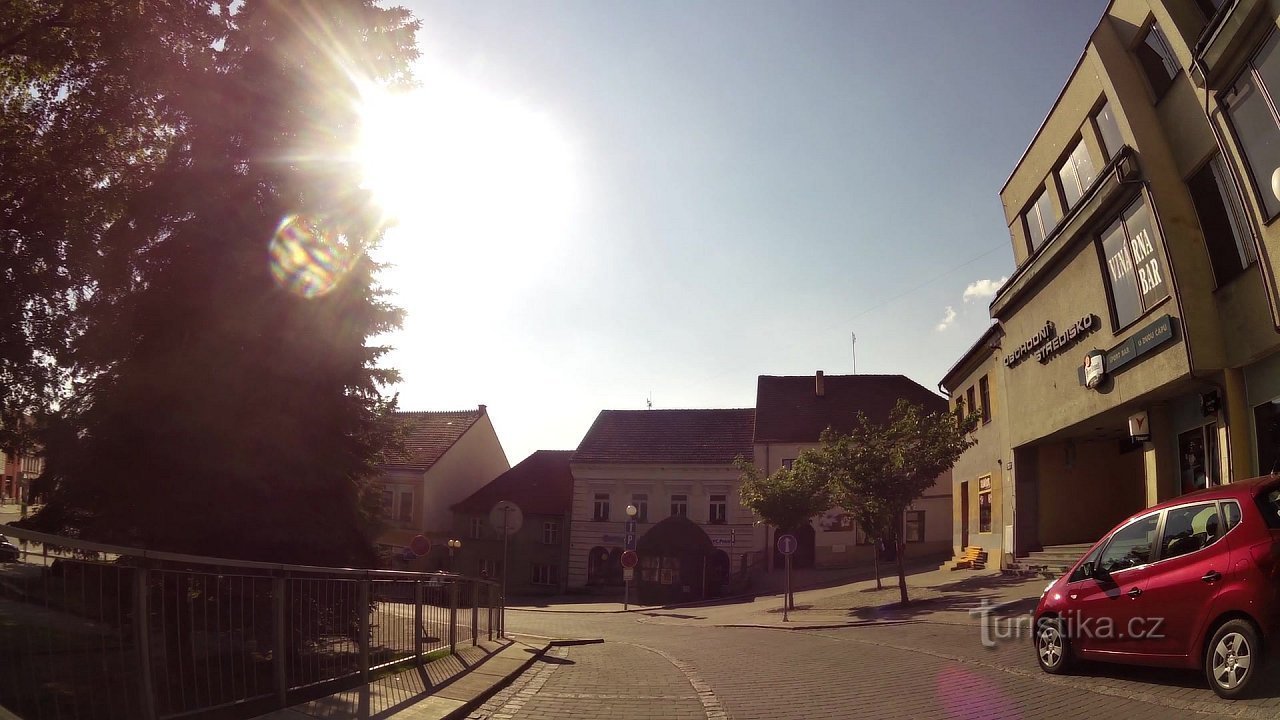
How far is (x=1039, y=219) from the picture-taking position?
19969mm

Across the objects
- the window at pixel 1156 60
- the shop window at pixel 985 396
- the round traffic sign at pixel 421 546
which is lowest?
the round traffic sign at pixel 421 546

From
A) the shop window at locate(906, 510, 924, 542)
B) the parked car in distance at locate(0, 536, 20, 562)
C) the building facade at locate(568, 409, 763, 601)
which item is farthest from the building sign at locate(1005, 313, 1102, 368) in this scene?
the building facade at locate(568, 409, 763, 601)

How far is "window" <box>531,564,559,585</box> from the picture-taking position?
144 feet

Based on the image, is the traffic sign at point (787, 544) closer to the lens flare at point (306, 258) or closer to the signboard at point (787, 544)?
the signboard at point (787, 544)

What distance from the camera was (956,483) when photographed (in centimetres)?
3081

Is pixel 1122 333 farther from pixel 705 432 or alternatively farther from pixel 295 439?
pixel 705 432

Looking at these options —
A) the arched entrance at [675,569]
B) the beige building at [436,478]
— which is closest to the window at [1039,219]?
the arched entrance at [675,569]

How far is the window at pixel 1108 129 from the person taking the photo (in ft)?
48.7

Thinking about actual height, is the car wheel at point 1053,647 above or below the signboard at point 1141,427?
below

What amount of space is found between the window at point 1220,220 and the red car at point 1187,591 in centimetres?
694

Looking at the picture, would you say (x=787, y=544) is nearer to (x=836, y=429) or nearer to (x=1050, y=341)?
(x=1050, y=341)

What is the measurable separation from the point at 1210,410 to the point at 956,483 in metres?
18.8

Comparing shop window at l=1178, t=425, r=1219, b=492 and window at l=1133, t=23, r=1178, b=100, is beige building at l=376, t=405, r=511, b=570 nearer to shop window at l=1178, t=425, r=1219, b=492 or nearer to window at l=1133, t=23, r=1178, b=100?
shop window at l=1178, t=425, r=1219, b=492

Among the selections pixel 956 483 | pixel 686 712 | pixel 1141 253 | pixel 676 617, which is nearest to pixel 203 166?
pixel 686 712
